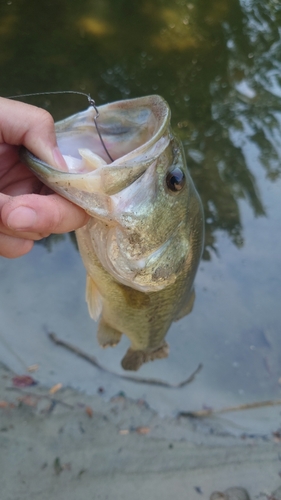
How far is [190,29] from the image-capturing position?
6883 millimetres

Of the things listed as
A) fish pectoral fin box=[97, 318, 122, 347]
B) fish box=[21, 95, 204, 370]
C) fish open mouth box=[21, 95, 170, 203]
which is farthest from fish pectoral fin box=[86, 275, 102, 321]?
fish open mouth box=[21, 95, 170, 203]

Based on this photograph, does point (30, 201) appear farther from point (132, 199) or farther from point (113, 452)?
point (113, 452)

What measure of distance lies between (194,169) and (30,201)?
343 cm

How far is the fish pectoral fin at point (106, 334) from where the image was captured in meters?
2.22

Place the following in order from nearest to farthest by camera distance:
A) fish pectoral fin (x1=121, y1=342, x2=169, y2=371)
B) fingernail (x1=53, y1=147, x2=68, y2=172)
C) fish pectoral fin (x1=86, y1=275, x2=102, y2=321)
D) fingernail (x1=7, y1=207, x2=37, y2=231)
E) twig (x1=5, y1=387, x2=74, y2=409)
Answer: fingernail (x1=7, y1=207, x2=37, y2=231), fingernail (x1=53, y1=147, x2=68, y2=172), fish pectoral fin (x1=86, y1=275, x2=102, y2=321), fish pectoral fin (x1=121, y1=342, x2=169, y2=371), twig (x1=5, y1=387, x2=74, y2=409)

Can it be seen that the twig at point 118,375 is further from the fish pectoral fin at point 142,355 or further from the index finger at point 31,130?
the index finger at point 31,130

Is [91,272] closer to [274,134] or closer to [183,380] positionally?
[183,380]

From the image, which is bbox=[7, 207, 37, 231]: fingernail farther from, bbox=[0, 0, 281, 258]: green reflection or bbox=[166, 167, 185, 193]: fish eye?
bbox=[0, 0, 281, 258]: green reflection

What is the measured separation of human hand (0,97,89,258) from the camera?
1256 mm

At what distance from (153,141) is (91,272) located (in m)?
A: 0.71

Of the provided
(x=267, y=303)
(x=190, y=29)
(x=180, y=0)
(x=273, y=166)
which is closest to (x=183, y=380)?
(x=267, y=303)

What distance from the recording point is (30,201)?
1262 mm

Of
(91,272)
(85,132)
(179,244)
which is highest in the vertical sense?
(85,132)

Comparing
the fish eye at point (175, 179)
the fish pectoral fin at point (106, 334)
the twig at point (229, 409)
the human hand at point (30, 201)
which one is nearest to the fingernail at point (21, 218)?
the human hand at point (30, 201)
